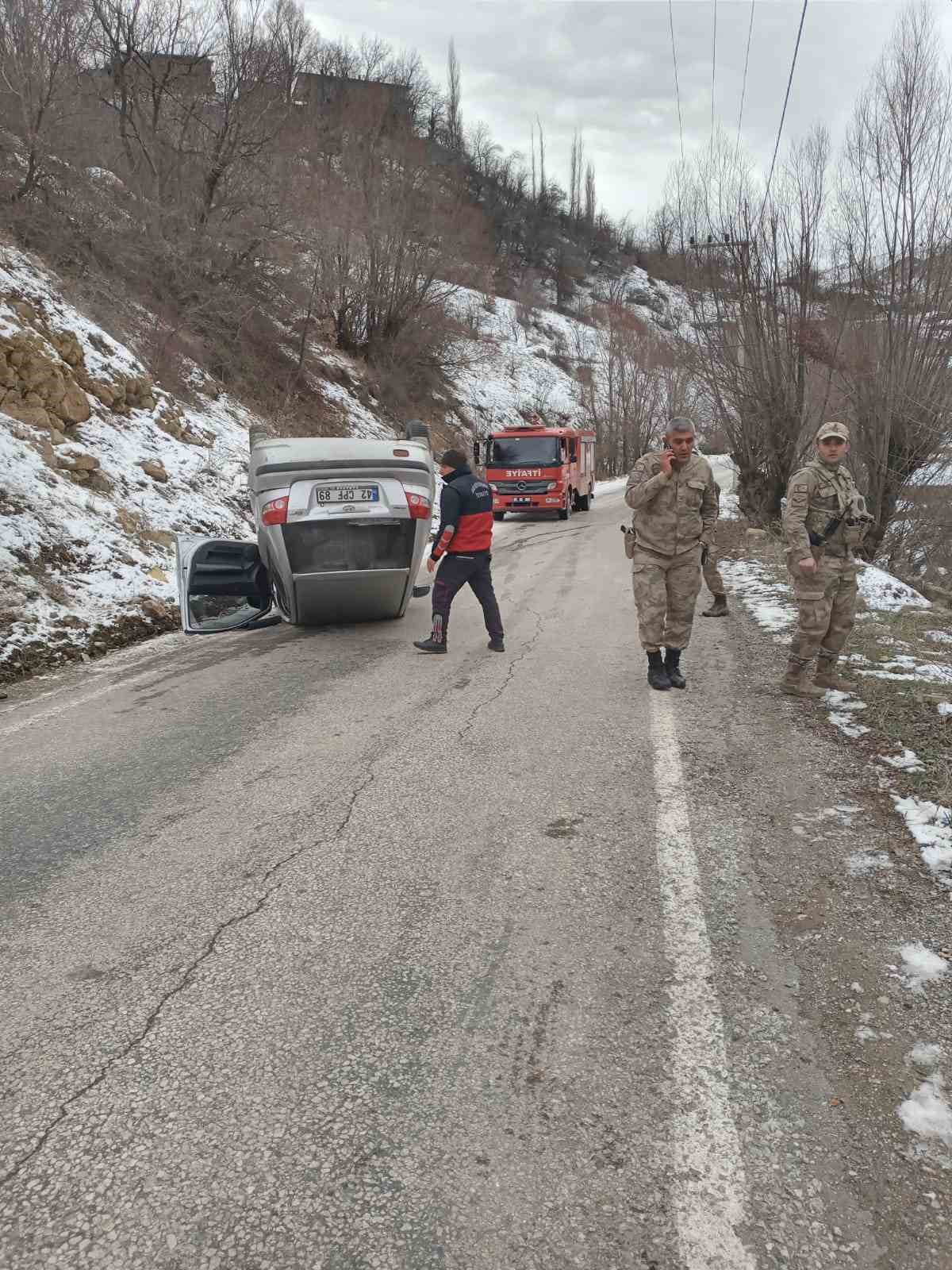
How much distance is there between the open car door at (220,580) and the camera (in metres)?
8.73

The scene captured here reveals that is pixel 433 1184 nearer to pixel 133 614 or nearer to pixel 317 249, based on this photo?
pixel 133 614

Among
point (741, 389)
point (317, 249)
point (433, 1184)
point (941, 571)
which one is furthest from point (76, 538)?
point (317, 249)

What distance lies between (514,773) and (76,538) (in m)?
6.85

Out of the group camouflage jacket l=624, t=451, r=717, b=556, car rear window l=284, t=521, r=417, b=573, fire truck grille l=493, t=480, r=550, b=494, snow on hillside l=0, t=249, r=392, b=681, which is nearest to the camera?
camouflage jacket l=624, t=451, r=717, b=556

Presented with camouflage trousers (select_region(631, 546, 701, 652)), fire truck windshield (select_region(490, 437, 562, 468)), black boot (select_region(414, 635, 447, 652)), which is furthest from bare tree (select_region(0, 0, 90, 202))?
camouflage trousers (select_region(631, 546, 701, 652))

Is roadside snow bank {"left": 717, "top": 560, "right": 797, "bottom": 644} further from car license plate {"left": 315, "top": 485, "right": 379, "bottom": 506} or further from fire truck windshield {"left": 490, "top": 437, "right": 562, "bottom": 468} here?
fire truck windshield {"left": 490, "top": 437, "right": 562, "bottom": 468}

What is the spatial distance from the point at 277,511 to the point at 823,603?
4.56 metres

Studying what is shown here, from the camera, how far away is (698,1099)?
2389mm

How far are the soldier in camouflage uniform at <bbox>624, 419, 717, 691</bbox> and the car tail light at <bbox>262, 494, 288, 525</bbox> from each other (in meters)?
3.01

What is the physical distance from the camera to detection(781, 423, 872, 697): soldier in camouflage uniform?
6.01 metres

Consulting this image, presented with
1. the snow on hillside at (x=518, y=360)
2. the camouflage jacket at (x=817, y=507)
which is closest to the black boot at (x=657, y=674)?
the camouflage jacket at (x=817, y=507)

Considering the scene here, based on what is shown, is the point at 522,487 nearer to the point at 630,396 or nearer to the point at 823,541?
the point at 823,541

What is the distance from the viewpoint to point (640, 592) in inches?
262

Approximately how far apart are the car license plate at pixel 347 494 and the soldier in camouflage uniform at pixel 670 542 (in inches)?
96.2
